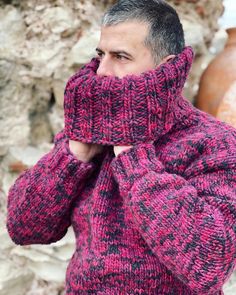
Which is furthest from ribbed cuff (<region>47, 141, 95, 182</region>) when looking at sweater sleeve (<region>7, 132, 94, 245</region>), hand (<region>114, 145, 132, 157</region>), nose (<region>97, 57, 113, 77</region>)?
nose (<region>97, 57, 113, 77</region>)

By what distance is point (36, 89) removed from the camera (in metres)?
1.93

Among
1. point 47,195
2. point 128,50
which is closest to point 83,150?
point 47,195

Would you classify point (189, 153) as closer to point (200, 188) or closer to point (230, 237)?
point (200, 188)

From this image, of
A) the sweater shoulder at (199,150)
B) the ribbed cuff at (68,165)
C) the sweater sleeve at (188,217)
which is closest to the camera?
the sweater sleeve at (188,217)

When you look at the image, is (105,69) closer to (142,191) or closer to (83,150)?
(83,150)

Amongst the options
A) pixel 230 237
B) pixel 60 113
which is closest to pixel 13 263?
pixel 60 113

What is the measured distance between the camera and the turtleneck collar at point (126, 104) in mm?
1080

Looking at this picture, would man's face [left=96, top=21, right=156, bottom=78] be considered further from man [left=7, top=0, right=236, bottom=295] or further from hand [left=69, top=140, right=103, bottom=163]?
hand [left=69, top=140, right=103, bottom=163]

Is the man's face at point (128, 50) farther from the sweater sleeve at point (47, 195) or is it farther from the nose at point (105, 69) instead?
the sweater sleeve at point (47, 195)

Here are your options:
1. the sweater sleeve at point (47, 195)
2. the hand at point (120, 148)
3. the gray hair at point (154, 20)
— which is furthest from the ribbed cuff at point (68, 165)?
the gray hair at point (154, 20)

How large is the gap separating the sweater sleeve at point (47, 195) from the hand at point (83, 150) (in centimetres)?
1

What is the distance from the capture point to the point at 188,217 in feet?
3.23

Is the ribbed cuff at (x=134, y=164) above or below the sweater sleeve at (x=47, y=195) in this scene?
above

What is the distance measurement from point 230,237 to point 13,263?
4.07ft
